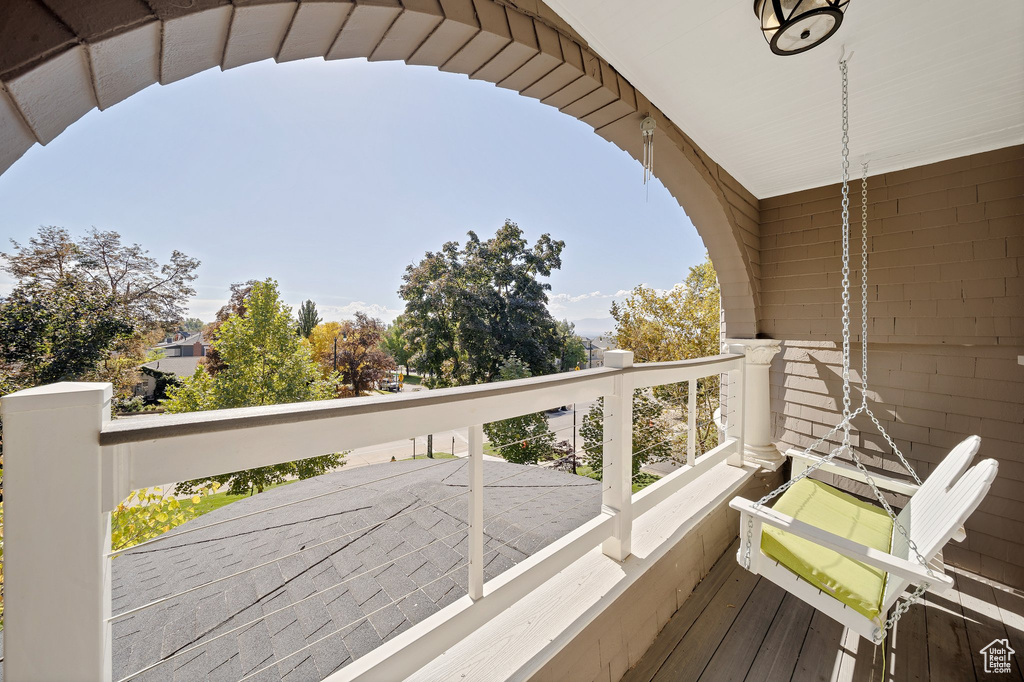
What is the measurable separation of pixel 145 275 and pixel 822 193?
20220mm

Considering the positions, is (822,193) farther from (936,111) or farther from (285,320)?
(285,320)

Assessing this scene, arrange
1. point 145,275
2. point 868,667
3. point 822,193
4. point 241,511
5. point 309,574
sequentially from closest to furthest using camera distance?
point 868,667
point 309,574
point 241,511
point 822,193
point 145,275

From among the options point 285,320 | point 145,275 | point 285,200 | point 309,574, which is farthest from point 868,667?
point 285,200

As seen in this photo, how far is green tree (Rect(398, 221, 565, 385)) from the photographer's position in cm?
1934

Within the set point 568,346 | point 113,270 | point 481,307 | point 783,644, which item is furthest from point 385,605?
point 568,346

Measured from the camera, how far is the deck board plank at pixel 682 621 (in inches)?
62.8

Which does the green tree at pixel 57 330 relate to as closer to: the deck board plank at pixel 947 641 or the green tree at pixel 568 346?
the deck board plank at pixel 947 641

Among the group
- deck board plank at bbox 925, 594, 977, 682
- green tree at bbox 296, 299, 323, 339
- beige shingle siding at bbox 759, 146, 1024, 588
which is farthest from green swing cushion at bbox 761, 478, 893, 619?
green tree at bbox 296, 299, 323, 339

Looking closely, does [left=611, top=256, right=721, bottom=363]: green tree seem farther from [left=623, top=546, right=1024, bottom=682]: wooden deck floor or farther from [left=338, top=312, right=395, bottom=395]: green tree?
[left=338, top=312, right=395, bottom=395]: green tree

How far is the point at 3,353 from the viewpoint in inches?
316

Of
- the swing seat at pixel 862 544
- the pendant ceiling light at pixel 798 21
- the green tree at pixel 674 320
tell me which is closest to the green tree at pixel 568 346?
the green tree at pixel 674 320

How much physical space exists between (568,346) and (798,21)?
20.2 metres

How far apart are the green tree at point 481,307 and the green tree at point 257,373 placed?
7214 mm

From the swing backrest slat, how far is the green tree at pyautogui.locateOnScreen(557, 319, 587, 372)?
18.8 meters
